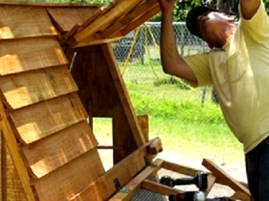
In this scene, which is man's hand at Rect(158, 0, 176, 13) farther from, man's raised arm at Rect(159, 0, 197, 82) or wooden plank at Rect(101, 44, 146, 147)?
wooden plank at Rect(101, 44, 146, 147)

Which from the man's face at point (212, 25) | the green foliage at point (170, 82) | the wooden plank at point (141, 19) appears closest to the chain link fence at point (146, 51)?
the green foliage at point (170, 82)

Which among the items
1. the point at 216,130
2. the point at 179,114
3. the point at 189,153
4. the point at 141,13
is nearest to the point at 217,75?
the point at 141,13

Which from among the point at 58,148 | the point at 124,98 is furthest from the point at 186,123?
the point at 58,148

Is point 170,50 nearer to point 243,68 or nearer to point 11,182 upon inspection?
point 243,68

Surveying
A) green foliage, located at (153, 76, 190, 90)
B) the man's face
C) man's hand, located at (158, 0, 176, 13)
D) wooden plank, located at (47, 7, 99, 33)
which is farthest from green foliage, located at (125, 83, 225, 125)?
man's hand, located at (158, 0, 176, 13)

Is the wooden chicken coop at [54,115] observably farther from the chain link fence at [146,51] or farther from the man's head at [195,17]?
the chain link fence at [146,51]

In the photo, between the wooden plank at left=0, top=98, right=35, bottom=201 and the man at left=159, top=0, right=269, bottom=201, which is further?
the man at left=159, top=0, right=269, bottom=201

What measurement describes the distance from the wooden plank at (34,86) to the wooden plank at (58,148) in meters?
0.20

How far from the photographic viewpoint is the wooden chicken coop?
2523 millimetres

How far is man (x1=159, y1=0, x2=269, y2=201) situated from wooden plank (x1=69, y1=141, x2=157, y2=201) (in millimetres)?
686

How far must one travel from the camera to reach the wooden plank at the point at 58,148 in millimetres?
2527

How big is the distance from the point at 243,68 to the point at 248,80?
71 mm

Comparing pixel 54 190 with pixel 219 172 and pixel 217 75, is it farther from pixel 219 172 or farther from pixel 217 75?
pixel 219 172

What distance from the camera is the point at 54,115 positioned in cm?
284
